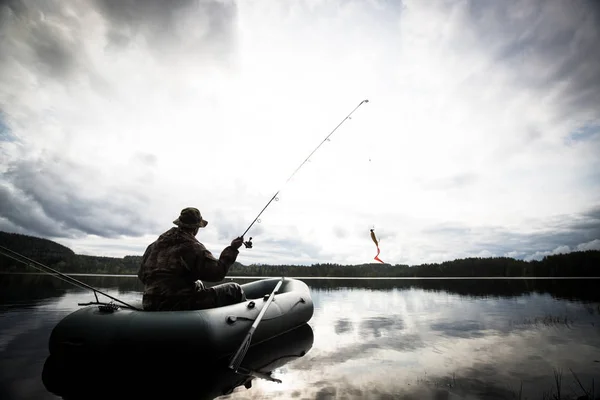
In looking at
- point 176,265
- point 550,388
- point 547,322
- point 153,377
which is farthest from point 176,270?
point 547,322

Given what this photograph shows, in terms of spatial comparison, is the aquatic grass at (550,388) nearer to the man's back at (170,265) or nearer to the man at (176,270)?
the man at (176,270)

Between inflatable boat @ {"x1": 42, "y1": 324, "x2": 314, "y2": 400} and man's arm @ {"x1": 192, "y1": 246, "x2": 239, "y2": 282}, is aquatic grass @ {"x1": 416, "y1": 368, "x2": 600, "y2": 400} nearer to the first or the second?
inflatable boat @ {"x1": 42, "y1": 324, "x2": 314, "y2": 400}

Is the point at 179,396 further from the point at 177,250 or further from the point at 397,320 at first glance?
the point at 397,320

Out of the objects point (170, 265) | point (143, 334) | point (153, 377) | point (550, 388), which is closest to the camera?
point (550, 388)

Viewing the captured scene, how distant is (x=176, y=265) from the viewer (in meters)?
4.74

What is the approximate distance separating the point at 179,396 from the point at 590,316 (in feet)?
36.8

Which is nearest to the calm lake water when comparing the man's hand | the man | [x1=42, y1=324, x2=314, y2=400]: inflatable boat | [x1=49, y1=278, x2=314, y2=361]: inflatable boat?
[x1=42, y1=324, x2=314, y2=400]: inflatable boat

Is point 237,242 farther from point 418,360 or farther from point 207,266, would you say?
point 418,360

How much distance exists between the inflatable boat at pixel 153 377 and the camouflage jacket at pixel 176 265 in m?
1.06

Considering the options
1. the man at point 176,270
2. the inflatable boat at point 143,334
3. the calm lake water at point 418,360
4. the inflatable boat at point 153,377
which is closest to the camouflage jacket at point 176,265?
the man at point 176,270

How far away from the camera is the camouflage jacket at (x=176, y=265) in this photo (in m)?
4.76

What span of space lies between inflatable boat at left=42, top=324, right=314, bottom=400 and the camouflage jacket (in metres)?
1.06

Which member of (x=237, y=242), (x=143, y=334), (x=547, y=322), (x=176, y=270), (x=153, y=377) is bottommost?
(x=153, y=377)

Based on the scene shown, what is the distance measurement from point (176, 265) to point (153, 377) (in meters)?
1.54
